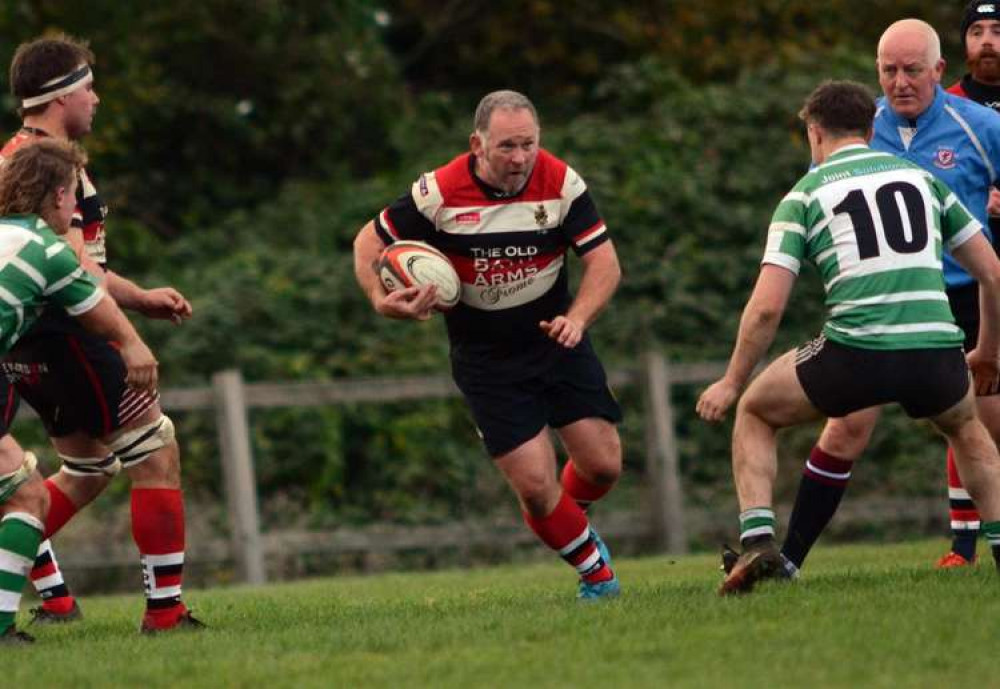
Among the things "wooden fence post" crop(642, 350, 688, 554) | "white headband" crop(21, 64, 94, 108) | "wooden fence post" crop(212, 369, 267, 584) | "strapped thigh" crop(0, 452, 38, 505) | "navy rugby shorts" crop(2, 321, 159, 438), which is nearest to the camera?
"strapped thigh" crop(0, 452, 38, 505)

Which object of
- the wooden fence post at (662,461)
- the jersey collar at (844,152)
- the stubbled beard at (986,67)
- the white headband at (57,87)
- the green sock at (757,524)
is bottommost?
the wooden fence post at (662,461)

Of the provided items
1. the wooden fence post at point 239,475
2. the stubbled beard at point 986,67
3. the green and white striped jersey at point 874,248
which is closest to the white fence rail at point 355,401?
the wooden fence post at point 239,475

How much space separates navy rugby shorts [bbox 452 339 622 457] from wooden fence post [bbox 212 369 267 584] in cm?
562

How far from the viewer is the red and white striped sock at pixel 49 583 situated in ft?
29.1

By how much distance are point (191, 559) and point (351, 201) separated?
5.63 metres

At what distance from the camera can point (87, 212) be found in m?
7.89

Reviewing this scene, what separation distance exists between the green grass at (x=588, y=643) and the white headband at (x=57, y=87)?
226 cm

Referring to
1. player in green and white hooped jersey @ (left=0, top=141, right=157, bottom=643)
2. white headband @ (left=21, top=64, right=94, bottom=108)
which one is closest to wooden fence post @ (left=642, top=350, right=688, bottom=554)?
white headband @ (left=21, top=64, right=94, bottom=108)

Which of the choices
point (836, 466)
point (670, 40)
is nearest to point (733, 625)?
point (836, 466)

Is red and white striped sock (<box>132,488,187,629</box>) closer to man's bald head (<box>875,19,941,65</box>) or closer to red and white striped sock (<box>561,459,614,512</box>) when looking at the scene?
red and white striped sock (<box>561,459,614,512</box>)

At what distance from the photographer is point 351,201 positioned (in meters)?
18.6

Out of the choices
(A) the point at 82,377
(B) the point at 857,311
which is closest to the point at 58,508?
(A) the point at 82,377

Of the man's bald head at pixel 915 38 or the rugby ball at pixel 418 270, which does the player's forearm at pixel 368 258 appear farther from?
the man's bald head at pixel 915 38

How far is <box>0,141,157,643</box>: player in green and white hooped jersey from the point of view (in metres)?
7.17
